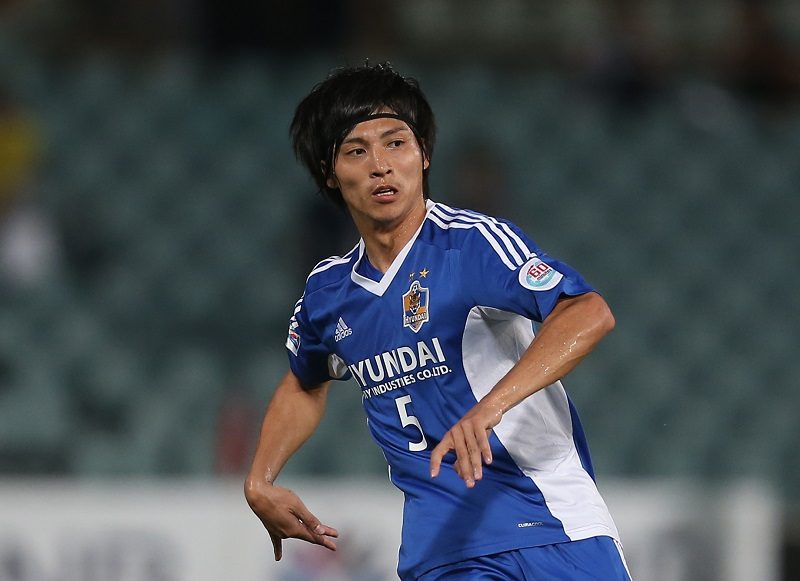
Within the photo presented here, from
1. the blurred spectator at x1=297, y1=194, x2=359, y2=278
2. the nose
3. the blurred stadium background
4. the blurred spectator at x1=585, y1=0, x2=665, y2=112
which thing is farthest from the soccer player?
the blurred spectator at x1=585, y1=0, x2=665, y2=112

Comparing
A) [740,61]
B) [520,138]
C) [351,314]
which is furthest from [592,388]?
[351,314]

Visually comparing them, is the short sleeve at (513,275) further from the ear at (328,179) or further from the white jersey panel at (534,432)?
the ear at (328,179)

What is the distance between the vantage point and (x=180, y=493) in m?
6.19

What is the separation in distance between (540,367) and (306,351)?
3.20 ft

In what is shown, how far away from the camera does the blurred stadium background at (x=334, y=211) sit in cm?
797

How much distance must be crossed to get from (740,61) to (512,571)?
720cm

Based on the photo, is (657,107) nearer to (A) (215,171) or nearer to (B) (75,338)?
(A) (215,171)

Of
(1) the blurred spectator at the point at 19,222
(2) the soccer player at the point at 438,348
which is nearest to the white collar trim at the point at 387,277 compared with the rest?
(2) the soccer player at the point at 438,348

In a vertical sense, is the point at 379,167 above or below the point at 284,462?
above

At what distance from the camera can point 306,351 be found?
362 cm

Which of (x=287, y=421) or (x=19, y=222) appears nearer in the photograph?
(x=287, y=421)

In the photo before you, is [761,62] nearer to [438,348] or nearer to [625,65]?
[625,65]

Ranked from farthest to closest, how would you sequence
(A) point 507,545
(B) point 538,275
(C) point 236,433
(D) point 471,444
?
(C) point 236,433
(A) point 507,545
(B) point 538,275
(D) point 471,444

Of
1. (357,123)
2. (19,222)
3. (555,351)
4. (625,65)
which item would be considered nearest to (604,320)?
(555,351)
